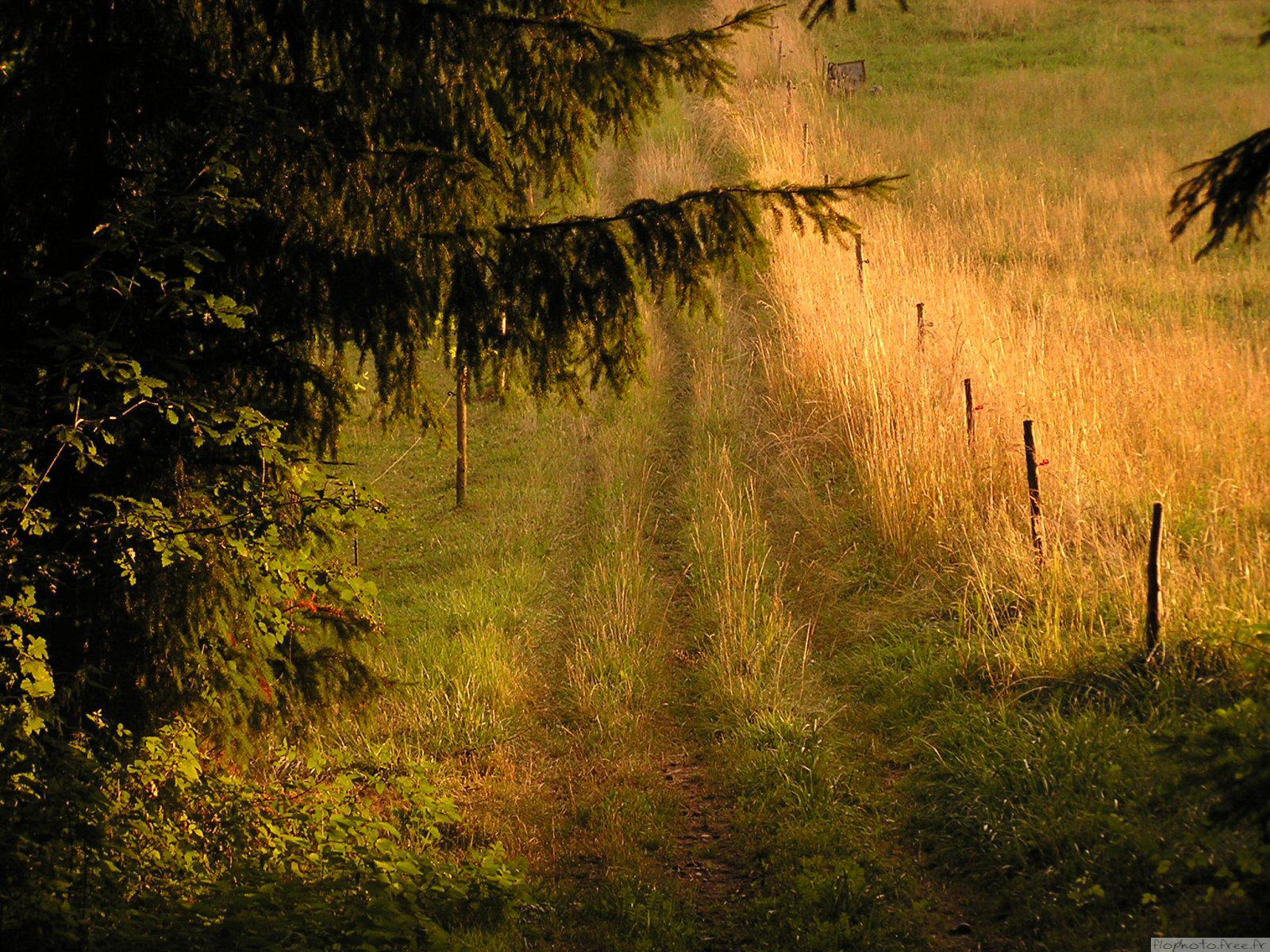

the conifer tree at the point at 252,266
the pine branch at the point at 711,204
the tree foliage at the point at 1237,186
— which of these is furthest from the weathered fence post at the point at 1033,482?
the tree foliage at the point at 1237,186

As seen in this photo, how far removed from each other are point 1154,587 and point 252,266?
414 cm

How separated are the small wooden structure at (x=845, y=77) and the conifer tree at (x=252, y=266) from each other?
17661 millimetres

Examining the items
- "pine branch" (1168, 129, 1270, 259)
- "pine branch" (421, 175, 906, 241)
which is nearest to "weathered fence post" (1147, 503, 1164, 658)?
"pine branch" (421, 175, 906, 241)

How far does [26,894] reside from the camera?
285 centimetres

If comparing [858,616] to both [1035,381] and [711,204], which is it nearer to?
[1035,381]

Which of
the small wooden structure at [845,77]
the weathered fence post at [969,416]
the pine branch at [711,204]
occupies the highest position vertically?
the small wooden structure at [845,77]

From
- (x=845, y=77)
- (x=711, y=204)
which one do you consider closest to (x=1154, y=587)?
(x=711, y=204)

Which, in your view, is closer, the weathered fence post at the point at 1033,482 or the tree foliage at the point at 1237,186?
the tree foliage at the point at 1237,186

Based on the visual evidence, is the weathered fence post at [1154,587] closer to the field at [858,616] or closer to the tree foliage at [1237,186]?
the field at [858,616]

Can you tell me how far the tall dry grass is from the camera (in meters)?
5.40

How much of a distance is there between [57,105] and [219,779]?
8.63 feet

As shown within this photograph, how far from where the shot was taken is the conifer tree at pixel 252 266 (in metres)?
3.75

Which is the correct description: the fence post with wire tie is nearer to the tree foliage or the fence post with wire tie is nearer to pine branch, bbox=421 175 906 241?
pine branch, bbox=421 175 906 241

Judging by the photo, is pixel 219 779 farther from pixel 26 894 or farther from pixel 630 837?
pixel 630 837
